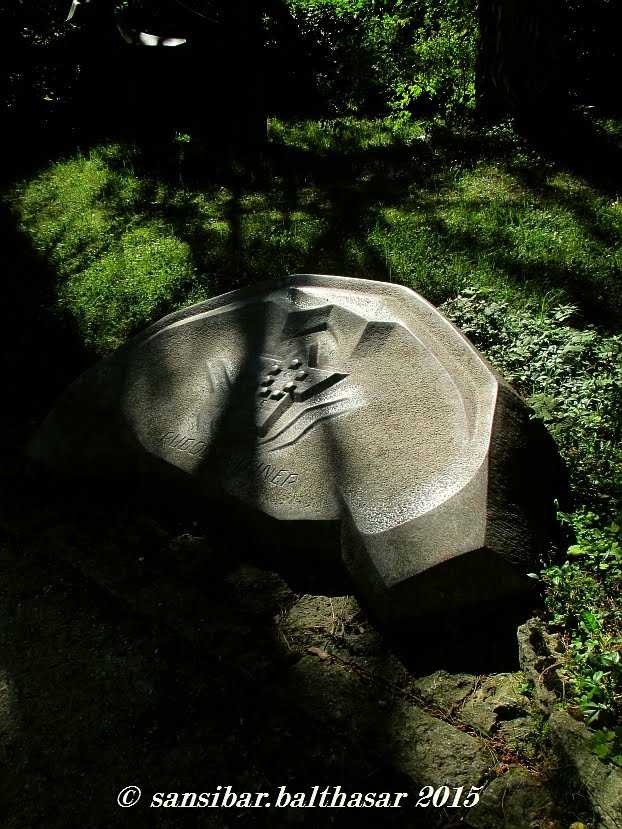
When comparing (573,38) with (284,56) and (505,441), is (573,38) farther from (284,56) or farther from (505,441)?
(505,441)

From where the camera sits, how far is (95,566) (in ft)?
10.6

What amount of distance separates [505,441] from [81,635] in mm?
1818

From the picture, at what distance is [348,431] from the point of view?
9.82ft

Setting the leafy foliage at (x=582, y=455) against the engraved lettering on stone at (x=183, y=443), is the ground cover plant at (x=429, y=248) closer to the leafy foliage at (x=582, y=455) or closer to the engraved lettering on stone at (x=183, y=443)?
the leafy foliage at (x=582, y=455)

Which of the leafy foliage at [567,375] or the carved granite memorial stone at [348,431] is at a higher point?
the carved granite memorial stone at [348,431]

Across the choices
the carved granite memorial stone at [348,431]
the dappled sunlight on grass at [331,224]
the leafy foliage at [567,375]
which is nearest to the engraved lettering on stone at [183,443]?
the carved granite memorial stone at [348,431]

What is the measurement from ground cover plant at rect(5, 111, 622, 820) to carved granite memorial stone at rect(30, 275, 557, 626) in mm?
322

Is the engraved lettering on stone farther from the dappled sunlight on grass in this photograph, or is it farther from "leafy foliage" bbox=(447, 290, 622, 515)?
the dappled sunlight on grass

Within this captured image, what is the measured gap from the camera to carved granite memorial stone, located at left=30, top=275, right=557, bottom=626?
260 centimetres

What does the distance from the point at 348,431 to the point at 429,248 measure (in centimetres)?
272

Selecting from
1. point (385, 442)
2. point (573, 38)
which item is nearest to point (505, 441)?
point (385, 442)

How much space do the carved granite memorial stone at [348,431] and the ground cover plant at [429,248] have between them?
322mm

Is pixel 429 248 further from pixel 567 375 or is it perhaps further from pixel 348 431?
pixel 348 431

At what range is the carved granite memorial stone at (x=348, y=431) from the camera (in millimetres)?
2598
